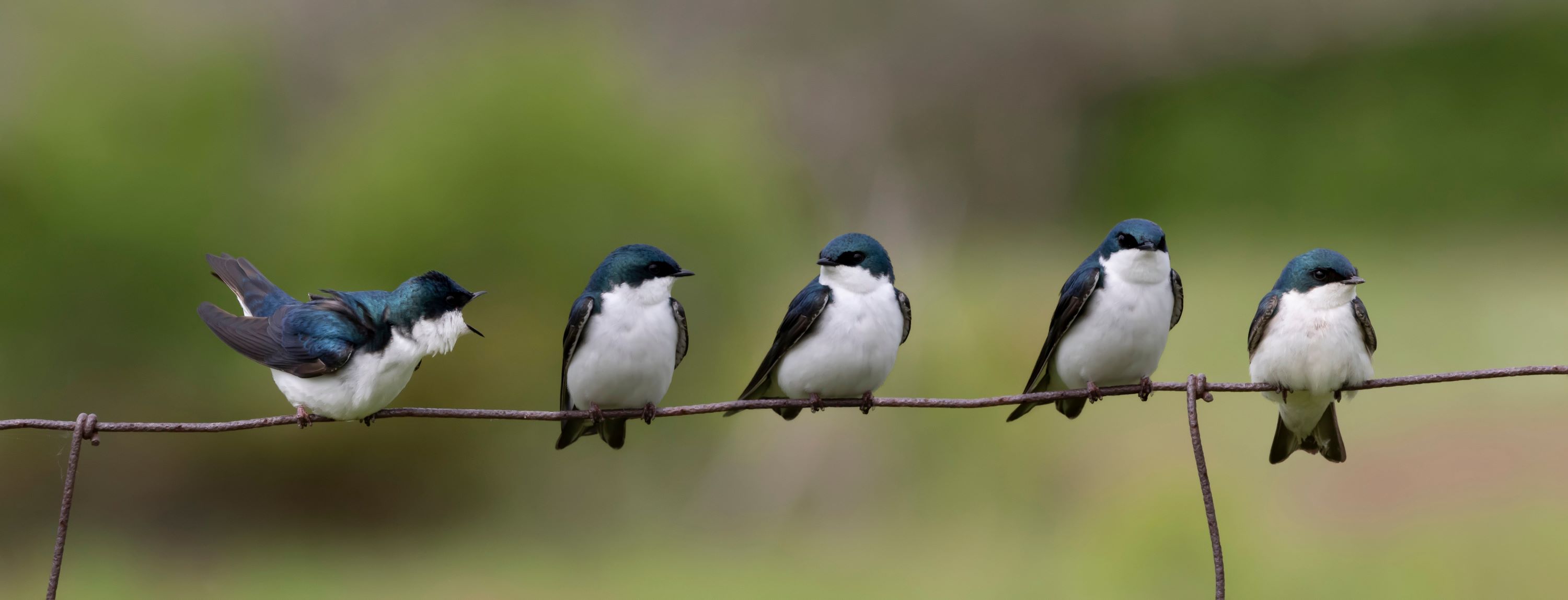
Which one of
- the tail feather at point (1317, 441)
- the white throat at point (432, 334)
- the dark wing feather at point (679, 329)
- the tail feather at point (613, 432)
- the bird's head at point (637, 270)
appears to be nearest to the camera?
the white throat at point (432, 334)

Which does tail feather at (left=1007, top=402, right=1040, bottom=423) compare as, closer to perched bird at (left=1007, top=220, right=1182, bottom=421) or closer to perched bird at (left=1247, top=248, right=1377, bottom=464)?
perched bird at (left=1007, top=220, right=1182, bottom=421)

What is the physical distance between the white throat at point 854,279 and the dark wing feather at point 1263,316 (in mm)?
850

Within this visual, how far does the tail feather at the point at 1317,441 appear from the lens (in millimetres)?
2670

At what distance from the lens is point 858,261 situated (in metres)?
2.85

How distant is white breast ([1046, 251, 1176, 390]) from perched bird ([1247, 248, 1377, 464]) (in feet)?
0.79

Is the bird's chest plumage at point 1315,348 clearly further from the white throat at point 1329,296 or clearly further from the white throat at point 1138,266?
the white throat at point 1138,266

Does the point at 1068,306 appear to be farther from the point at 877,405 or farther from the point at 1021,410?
the point at 877,405

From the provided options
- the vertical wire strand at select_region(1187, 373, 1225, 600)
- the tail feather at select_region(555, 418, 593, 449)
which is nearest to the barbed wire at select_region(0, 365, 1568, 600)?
the vertical wire strand at select_region(1187, 373, 1225, 600)

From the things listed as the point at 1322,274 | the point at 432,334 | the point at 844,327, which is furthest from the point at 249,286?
the point at 1322,274

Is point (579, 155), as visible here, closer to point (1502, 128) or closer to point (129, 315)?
point (129, 315)

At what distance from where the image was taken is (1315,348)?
244 cm

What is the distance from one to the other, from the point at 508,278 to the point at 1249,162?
12.7m

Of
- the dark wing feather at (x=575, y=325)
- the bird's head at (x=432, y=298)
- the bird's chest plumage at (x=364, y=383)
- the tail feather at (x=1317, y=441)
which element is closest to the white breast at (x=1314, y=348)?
the tail feather at (x=1317, y=441)

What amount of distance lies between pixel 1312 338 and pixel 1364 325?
145 millimetres
